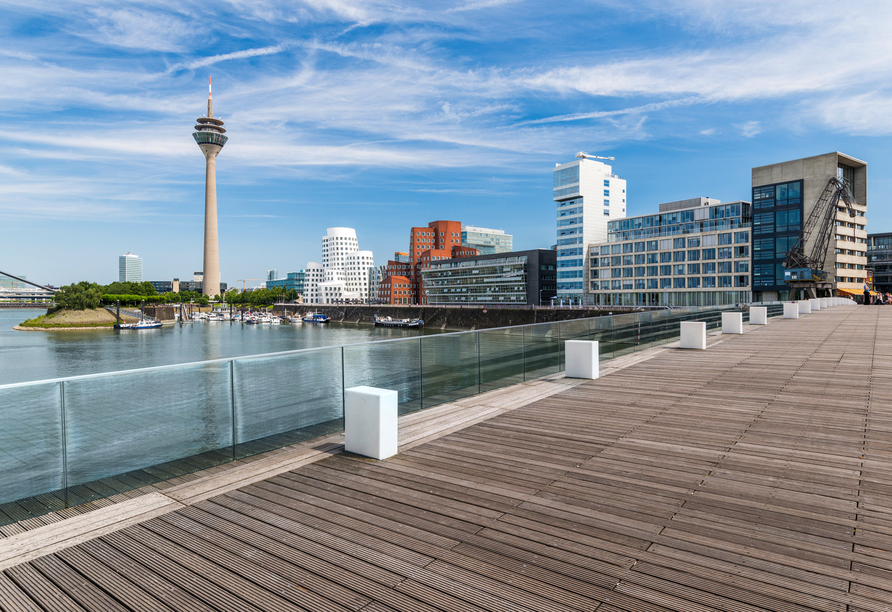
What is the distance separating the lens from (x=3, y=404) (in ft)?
14.1

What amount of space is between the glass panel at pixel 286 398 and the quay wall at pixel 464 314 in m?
64.5

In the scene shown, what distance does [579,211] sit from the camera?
10969 cm

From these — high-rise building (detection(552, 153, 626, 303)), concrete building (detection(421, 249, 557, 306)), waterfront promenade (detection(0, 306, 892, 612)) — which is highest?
high-rise building (detection(552, 153, 626, 303))

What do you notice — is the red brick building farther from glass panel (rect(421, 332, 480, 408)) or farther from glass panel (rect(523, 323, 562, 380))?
glass panel (rect(421, 332, 480, 408))

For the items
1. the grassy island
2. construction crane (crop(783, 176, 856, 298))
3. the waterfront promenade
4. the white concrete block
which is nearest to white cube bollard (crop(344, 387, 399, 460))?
the waterfront promenade

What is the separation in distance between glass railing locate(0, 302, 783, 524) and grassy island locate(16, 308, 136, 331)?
368ft

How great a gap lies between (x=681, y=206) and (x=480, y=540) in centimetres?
10036

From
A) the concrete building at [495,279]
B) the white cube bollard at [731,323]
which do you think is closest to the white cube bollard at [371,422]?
the white cube bollard at [731,323]

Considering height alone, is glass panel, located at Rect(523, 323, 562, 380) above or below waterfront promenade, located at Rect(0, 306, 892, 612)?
above

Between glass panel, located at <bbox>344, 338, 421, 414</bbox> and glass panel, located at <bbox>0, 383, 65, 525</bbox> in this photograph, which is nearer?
glass panel, located at <bbox>0, 383, 65, 525</bbox>

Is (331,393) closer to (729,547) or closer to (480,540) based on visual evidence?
(480,540)

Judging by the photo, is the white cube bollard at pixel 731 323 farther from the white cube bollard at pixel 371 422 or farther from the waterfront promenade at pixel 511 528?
the white cube bollard at pixel 371 422

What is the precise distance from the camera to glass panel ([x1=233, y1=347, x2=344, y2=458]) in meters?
5.96

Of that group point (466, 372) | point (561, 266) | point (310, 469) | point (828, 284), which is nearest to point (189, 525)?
point (310, 469)
